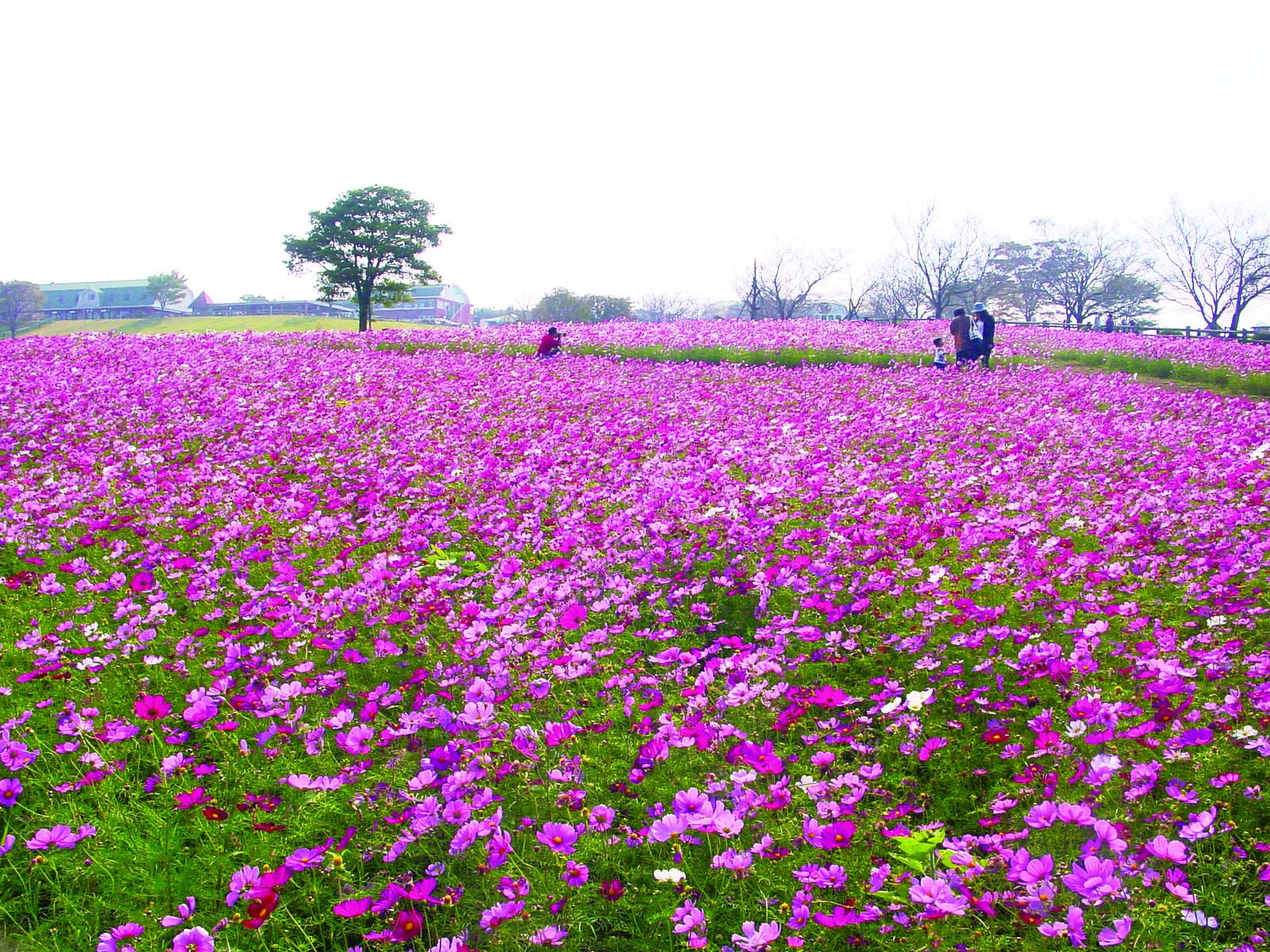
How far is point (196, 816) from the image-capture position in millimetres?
2850

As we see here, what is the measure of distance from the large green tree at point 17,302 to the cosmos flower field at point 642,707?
109289 millimetres

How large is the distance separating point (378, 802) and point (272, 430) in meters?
7.19

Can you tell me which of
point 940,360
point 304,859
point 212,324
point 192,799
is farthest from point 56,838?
point 212,324

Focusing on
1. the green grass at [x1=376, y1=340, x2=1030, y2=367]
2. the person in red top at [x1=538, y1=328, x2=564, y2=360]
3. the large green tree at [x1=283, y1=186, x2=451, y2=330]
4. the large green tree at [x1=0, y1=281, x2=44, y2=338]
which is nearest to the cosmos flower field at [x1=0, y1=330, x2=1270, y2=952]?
the green grass at [x1=376, y1=340, x2=1030, y2=367]

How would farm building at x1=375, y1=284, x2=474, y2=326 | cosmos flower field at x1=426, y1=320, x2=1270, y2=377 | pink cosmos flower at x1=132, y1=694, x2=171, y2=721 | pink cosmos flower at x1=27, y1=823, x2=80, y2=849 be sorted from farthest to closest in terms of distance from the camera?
farm building at x1=375, y1=284, x2=474, y2=326 < cosmos flower field at x1=426, y1=320, x2=1270, y2=377 < pink cosmos flower at x1=132, y1=694, x2=171, y2=721 < pink cosmos flower at x1=27, y1=823, x2=80, y2=849

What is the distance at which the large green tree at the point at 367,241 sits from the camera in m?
36.3

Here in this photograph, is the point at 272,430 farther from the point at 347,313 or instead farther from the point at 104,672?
the point at 347,313

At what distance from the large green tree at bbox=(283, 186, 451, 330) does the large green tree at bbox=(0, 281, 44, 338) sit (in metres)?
76.6

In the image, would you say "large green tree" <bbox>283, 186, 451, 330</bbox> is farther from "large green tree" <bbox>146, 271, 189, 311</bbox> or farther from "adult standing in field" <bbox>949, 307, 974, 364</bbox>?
"large green tree" <bbox>146, 271, 189, 311</bbox>

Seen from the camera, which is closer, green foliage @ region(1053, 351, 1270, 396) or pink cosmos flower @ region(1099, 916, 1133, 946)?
pink cosmos flower @ region(1099, 916, 1133, 946)

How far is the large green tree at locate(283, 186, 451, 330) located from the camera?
36.3m

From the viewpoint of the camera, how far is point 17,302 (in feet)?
302

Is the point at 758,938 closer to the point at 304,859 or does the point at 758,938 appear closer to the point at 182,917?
the point at 304,859

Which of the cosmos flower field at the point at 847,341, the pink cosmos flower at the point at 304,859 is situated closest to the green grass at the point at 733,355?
the cosmos flower field at the point at 847,341
